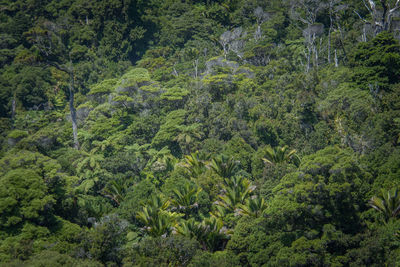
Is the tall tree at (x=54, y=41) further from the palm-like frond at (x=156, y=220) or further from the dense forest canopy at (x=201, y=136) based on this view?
the palm-like frond at (x=156, y=220)

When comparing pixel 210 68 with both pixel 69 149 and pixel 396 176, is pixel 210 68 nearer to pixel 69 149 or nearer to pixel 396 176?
pixel 69 149

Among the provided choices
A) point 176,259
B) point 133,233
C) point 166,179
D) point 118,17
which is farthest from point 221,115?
point 118,17

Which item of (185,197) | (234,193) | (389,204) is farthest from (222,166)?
(389,204)

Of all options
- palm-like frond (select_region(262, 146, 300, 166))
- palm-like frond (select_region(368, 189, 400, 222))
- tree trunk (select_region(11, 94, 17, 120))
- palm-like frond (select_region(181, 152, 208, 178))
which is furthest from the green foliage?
tree trunk (select_region(11, 94, 17, 120))

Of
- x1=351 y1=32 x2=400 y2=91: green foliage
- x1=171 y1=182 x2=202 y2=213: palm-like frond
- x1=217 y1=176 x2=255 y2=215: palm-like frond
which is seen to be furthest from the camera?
x1=351 y1=32 x2=400 y2=91: green foliage

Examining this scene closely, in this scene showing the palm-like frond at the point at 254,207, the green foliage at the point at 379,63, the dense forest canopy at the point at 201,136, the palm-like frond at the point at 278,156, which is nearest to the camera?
the dense forest canopy at the point at 201,136

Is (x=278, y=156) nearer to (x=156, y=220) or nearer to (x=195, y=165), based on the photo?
(x=195, y=165)

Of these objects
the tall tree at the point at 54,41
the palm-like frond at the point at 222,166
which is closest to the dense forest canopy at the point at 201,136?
the palm-like frond at the point at 222,166

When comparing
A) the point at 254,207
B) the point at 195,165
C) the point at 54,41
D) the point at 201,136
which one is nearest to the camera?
the point at 254,207

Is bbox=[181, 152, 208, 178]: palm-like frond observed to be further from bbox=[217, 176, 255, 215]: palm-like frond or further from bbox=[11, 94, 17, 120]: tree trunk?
bbox=[11, 94, 17, 120]: tree trunk
